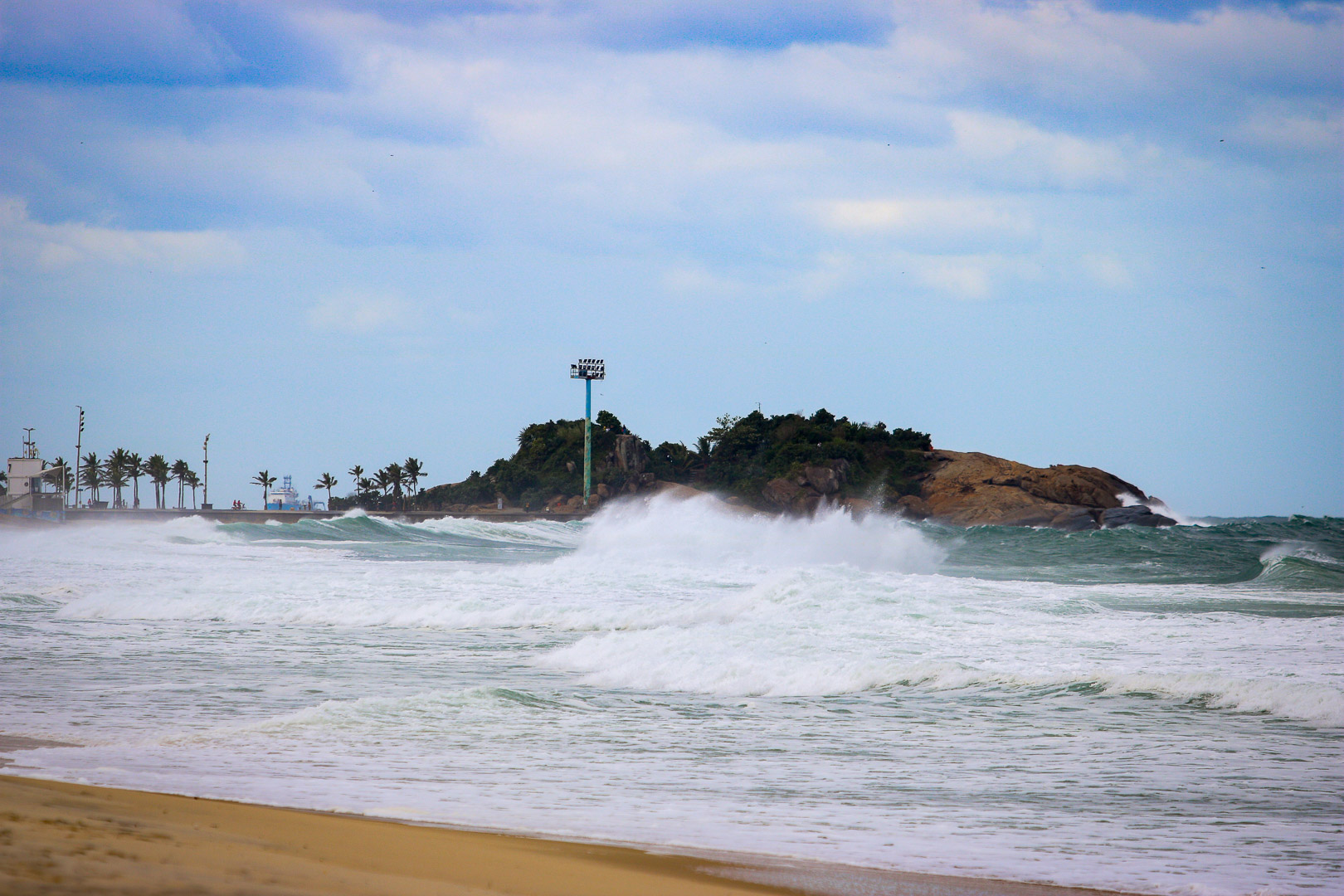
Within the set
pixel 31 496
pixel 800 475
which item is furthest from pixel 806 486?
pixel 31 496

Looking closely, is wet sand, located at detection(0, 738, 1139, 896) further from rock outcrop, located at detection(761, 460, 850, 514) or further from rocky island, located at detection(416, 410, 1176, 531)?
rock outcrop, located at detection(761, 460, 850, 514)

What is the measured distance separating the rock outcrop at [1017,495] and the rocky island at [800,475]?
4.6 inches

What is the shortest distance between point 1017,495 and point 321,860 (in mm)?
78437

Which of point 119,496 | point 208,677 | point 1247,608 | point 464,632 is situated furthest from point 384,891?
point 119,496

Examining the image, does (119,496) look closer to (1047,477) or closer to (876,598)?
(1047,477)

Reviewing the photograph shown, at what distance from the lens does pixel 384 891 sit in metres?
3.65

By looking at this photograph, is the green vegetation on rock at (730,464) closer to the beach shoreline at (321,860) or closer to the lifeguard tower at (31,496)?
the lifeguard tower at (31,496)

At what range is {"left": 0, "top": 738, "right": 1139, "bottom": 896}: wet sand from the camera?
10.9 feet

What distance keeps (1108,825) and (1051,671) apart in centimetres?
576

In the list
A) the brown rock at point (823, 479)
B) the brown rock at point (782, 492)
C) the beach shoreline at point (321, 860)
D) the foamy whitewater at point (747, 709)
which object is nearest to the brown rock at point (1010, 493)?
the brown rock at point (823, 479)

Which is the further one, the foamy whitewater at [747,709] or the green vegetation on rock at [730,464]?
the green vegetation on rock at [730,464]

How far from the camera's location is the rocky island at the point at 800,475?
77.9 m

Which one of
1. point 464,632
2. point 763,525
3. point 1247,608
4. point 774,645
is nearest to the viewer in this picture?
point 774,645

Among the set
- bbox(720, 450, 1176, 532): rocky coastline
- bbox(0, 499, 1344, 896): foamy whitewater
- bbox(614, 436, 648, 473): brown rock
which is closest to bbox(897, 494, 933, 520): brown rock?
bbox(720, 450, 1176, 532): rocky coastline
